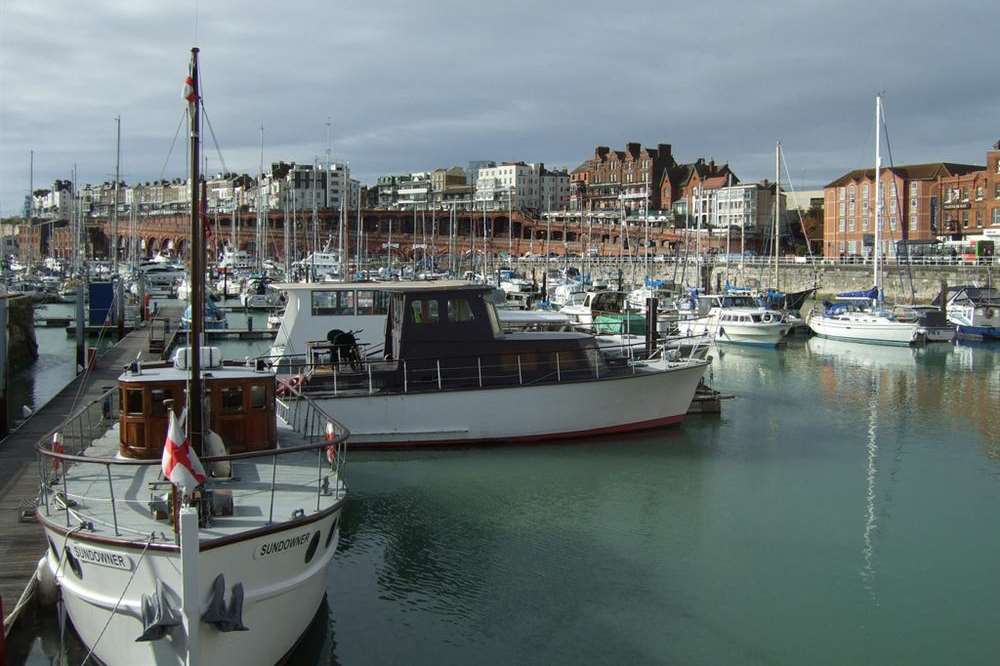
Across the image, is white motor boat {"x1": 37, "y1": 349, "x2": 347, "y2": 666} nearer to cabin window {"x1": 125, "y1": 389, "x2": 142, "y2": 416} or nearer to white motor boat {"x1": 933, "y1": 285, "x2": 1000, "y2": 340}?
cabin window {"x1": 125, "y1": 389, "x2": 142, "y2": 416}

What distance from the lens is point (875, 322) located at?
171 ft

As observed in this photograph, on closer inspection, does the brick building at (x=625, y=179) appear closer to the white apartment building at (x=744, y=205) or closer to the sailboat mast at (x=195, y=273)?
the white apartment building at (x=744, y=205)

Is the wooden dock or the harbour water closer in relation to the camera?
the wooden dock

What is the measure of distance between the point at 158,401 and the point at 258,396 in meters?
1.36

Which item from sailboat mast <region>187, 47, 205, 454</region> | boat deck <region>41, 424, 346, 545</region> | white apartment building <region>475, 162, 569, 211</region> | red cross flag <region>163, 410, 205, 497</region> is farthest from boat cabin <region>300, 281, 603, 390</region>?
A: white apartment building <region>475, 162, 569, 211</region>

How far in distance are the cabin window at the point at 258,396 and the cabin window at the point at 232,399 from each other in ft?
0.53

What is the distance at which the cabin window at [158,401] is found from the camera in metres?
13.0

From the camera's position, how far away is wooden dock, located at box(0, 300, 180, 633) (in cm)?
1257

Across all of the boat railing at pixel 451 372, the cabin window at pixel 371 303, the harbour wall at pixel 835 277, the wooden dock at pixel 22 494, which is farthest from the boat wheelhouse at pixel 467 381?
the harbour wall at pixel 835 277

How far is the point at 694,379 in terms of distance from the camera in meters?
25.6

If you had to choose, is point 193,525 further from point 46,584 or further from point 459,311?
point 459,311

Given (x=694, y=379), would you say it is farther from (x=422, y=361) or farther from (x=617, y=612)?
(x=617, y=612)

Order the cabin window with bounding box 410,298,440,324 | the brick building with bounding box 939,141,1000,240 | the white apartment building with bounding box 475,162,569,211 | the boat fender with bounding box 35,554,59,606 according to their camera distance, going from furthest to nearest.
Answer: the white apartment building with bounding box 475,162,569,211 < the brick building with bounding box 939,141,1000,240 < the cabin window with bounding box 410,298,440,324 < the boat fender with bounding box 35,554,59,606

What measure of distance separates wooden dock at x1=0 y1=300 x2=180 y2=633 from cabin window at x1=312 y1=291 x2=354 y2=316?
6.42 m
